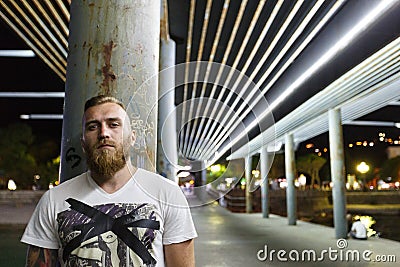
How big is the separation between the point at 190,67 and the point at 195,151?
58 cm

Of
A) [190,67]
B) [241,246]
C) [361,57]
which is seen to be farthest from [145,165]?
[241,246]

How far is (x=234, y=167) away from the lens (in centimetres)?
141

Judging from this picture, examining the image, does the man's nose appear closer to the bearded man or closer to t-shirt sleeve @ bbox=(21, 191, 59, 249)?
the bearded man

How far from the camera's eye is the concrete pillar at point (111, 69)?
1.37m

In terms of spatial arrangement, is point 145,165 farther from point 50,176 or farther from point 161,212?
point 50,176

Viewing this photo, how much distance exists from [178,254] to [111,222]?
228 millimetres

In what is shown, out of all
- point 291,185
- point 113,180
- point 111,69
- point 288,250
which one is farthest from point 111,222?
point 291,185

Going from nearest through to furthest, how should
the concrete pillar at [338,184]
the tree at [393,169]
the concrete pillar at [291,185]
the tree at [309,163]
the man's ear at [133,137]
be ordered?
the man's ear at [133,137] → the concrete pillar at [338,184] → the concrete pillar at [291,185] → the tree at [393,169] → the tree at [309,163]

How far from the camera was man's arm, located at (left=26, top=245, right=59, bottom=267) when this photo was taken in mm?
1148

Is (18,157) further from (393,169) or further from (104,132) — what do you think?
(393,169)

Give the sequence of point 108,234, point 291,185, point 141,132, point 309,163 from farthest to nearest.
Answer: point 309,163 → point 291,185 → point 141,132 → point 108,234

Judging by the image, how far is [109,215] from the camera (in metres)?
1.14

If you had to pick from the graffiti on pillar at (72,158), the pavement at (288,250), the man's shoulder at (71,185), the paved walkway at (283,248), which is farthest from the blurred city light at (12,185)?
the man's shoulder at (71,185)

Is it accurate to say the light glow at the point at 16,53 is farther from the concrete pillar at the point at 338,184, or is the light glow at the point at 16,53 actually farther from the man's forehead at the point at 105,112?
the man's forehead at the point at 105,112
